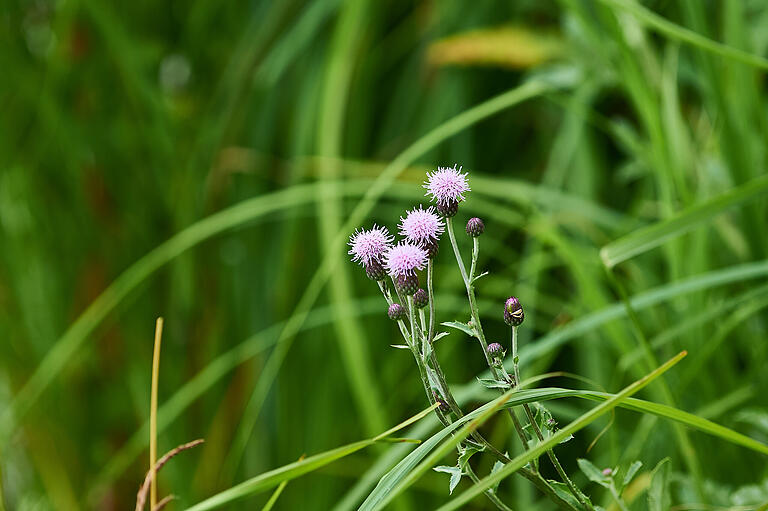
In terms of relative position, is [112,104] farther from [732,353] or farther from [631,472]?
[631,472]

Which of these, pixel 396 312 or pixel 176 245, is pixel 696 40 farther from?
pixel 176 245

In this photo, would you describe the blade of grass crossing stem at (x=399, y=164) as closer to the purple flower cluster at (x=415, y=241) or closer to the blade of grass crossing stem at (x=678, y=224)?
the blade of grass crossing stem at (x=678, y=224)

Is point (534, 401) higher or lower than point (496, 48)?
lower

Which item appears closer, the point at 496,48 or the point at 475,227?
the point at 475,227

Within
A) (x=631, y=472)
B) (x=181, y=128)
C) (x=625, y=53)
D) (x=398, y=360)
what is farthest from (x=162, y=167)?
(x=631, y=472)

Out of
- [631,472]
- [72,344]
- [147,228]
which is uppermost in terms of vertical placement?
[147,228]

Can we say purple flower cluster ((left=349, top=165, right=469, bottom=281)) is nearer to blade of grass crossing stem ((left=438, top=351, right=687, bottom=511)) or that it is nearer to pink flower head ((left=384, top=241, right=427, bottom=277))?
pink flower head ((left=384, top=241, right=427, bottom=277))

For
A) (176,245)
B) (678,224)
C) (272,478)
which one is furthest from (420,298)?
(176,245)

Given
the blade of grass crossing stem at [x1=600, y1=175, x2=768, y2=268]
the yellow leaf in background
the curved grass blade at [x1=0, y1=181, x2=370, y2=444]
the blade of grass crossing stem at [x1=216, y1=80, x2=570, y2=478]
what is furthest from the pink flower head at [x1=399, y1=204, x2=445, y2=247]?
the yellow leaf in background
